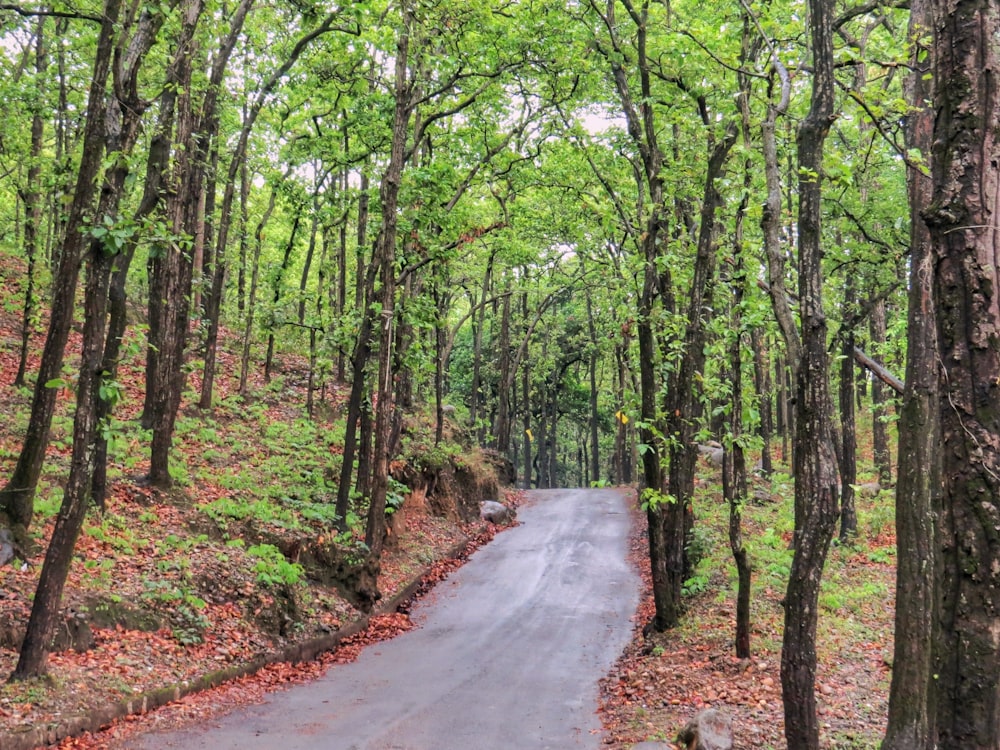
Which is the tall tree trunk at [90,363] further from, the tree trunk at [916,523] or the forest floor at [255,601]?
the tree trunk at [916,523]

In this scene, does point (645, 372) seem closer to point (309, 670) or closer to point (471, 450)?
point (309, 670)

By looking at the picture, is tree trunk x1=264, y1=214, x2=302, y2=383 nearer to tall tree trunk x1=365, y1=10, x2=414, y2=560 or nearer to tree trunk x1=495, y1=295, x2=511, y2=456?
tall tree trunk x1=365, y1=10, x2=414, y2=560

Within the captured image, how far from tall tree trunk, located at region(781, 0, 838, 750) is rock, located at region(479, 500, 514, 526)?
59.1 feet

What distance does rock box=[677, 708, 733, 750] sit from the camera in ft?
21.8

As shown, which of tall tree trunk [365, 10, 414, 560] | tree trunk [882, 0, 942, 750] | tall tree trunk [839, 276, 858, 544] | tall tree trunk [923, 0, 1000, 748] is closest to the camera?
tall tree trunk [923, 0, 1000, 748]

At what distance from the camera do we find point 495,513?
944 inches

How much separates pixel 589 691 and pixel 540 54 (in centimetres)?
1180

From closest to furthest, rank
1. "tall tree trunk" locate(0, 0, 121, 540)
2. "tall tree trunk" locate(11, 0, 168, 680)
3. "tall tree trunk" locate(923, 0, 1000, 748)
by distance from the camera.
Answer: "tall tree trunk" locate(923, 0, 1000, 748) → "tall tree trunk" locate(11, 0, 168, 680) → "tall tree trunk" locate(0, 0, 121, 540)

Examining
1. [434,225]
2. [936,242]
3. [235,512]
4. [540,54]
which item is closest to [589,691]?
[235,512]

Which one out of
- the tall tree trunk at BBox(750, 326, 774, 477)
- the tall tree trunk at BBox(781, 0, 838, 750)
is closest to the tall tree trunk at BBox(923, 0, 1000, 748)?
the tall tree trunk at BBox(781, 0, 838, 750)

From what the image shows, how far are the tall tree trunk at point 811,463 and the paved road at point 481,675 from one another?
9.19ft

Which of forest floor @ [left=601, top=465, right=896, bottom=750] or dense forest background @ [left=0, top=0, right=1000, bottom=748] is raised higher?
dense forest background @ [left=0, top=0, right=1000, bottom=748]

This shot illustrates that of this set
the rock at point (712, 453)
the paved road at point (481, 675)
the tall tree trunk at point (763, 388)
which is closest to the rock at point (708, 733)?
the paved road at point (481, 675)

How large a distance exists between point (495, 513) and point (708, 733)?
1737 centimetres
